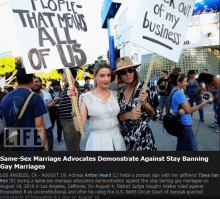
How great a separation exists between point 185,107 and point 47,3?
220 cm

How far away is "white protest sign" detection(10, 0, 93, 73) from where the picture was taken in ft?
6.05

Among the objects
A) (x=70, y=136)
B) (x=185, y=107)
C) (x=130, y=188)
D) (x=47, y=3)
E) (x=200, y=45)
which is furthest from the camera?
(x=200, y=45)

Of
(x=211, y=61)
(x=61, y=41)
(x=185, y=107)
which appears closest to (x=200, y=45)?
(x=211, y=61)

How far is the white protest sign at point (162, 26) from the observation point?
78.7 inches

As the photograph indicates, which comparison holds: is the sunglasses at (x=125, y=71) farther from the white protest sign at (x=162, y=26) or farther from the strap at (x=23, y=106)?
the strap at (x=23, y=106)

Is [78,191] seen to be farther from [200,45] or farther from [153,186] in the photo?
[200,45]

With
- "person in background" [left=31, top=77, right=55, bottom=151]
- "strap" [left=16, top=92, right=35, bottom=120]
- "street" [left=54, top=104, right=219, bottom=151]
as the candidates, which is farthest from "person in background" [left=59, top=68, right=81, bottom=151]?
"strap" [left=16, top=92, right=35, bottom=120]

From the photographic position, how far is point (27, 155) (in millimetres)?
1970

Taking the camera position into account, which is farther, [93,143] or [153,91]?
[153,91]

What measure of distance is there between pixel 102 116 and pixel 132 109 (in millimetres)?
323

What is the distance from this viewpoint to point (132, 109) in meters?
1.97

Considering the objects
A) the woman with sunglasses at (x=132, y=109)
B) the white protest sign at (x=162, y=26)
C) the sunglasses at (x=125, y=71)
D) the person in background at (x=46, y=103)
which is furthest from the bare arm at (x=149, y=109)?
the person in background at (x=46, y=103)

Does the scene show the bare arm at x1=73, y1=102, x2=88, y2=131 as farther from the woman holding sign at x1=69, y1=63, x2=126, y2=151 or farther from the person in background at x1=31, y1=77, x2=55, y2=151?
the person in background at x1=31, y1=77, x2=55, y2=151

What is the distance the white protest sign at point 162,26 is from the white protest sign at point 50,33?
2.01 feet
